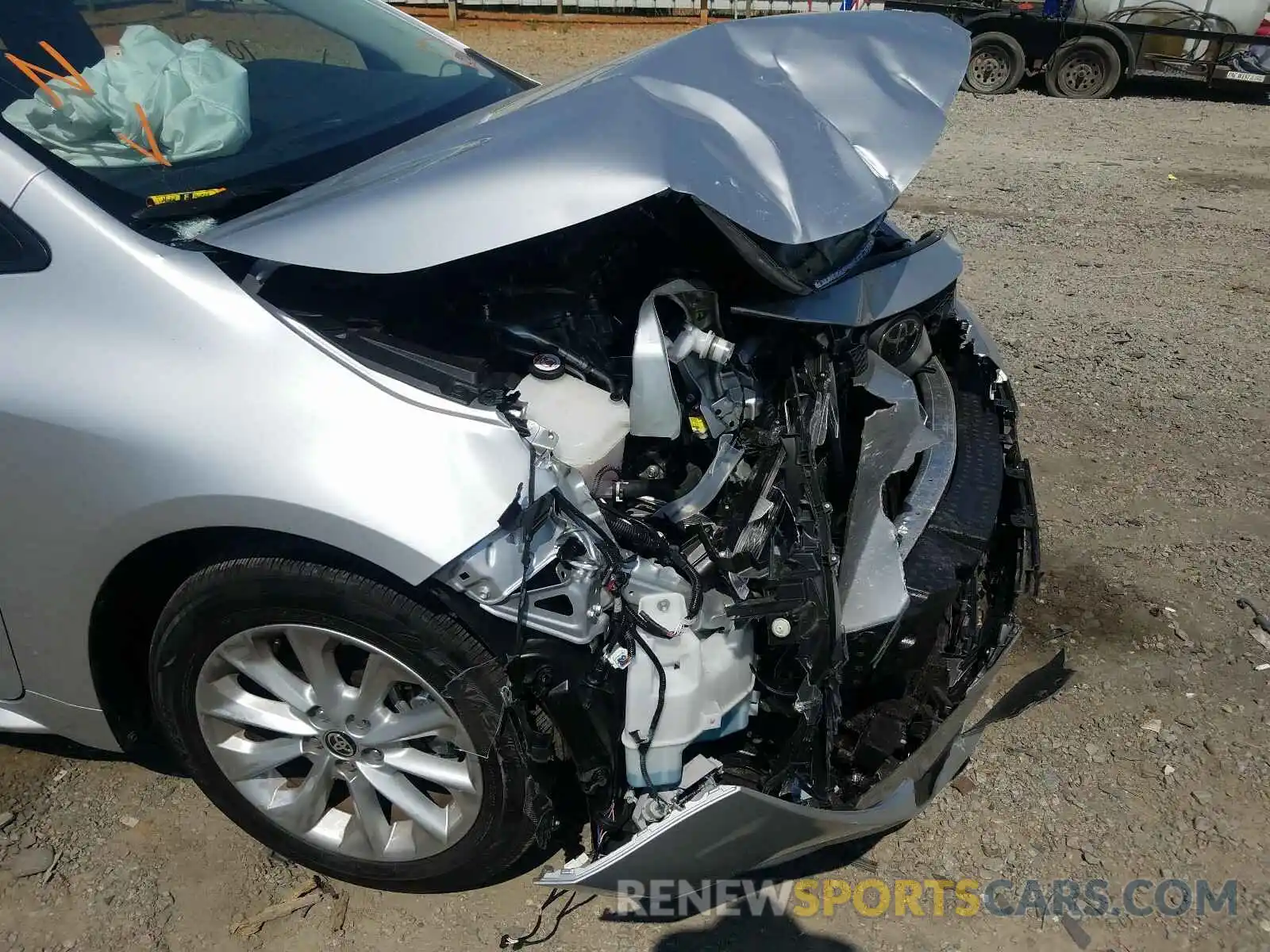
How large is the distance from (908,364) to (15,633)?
2230mm

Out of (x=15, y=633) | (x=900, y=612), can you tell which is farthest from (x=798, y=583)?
(x=15, y=633)

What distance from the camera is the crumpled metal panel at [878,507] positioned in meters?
1.96

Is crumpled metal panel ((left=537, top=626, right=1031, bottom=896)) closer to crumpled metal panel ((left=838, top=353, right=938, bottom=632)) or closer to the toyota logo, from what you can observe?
crumpled metal panel ((left=838, top=353, right=938, bottom=632))

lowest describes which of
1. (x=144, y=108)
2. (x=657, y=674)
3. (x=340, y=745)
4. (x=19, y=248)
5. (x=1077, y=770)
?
(x=1077, y=770)

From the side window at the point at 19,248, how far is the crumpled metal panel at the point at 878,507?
5.58 ft

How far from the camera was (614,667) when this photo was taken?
1803mm

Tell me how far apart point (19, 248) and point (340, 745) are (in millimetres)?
1176

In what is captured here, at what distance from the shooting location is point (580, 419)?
Result: 1960mm

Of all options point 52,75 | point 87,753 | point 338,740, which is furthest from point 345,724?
point 52,75

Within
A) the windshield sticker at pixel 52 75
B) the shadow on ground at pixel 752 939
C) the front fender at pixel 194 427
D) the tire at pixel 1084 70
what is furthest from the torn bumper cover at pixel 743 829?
the tire at pixel 1084 70

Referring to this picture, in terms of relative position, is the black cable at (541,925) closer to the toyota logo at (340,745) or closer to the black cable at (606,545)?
the toyota logo at (340,745)

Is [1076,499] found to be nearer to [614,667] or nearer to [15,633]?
[614,667]

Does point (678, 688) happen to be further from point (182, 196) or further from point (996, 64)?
point (996, 64)

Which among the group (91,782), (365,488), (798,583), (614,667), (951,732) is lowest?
(91,782)
